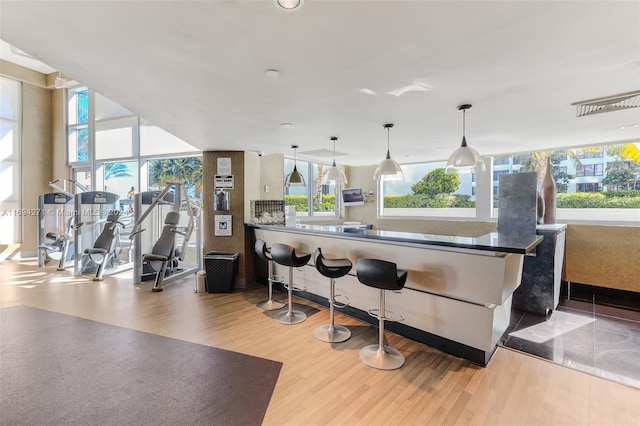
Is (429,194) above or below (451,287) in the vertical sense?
above

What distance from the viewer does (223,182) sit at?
5098 millimetres

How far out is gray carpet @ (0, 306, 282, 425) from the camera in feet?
6.37

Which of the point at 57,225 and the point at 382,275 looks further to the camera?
the point at 57,225

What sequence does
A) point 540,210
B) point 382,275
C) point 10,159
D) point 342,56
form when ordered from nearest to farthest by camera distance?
point 342,56 → point 382,275 → point 540,210 → point 10,159

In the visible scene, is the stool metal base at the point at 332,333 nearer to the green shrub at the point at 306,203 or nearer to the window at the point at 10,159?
the green shrub at the point at 306,203

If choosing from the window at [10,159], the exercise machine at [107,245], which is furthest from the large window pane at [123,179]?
the window at [10,159]

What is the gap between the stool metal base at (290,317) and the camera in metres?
3.50

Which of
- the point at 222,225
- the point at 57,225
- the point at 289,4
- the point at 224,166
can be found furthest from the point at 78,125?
the point at 289,4

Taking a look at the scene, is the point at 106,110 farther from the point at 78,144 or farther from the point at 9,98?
the point at 9,98

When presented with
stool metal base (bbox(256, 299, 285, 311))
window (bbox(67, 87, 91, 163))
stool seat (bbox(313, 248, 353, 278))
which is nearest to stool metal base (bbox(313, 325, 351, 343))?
stool seat (bbox(313, 248, 353, 278))

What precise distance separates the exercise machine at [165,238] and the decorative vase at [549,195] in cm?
Result: 580

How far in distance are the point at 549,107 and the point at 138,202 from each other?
6.38 meters

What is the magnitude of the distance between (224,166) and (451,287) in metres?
4.14

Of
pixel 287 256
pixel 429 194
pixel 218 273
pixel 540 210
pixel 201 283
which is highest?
pixel 429 194
